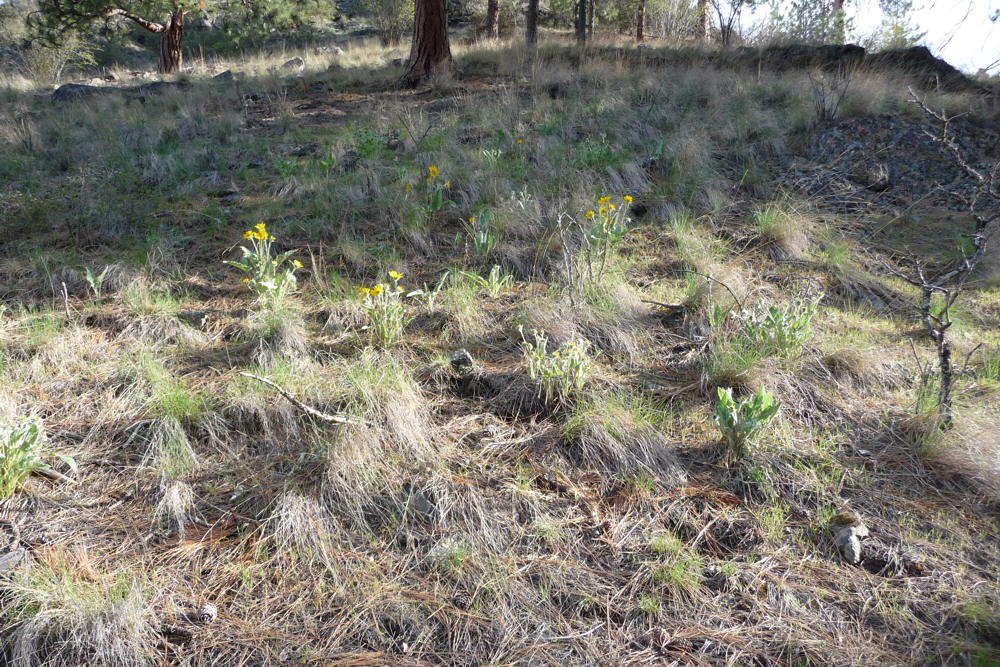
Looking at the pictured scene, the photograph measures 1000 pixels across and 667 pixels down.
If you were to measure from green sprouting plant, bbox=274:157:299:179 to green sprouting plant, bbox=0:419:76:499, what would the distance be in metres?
3.53

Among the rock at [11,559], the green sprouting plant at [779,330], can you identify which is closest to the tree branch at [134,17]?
the rock at [11,559]

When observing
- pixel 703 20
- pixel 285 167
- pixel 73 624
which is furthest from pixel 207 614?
pixel 703 20

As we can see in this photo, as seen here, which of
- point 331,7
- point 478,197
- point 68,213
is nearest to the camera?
point 68,213

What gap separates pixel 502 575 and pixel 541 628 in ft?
0.75

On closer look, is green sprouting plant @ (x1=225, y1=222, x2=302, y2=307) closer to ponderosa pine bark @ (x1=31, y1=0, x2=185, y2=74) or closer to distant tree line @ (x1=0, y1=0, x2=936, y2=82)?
distant tree line @ (x1=0, y1=0, x2=936, y2=82)

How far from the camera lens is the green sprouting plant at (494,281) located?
3.74 m

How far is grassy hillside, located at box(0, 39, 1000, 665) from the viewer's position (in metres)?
2.00

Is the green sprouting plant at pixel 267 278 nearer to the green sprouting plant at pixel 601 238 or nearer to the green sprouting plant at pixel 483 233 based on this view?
the green sprouting plant at pixel 483 233

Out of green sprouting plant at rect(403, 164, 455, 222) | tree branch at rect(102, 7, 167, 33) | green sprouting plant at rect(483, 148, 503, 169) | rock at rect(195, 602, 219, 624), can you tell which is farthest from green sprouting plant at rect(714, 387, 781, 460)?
tree branch at rect(102, 7, 167, 33)

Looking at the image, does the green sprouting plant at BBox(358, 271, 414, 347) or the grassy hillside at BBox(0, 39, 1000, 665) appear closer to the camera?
the grassy hillside at BBox(0, 39, 1000, 665)

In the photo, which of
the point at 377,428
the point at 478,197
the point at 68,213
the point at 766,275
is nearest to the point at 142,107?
the point at 68,213

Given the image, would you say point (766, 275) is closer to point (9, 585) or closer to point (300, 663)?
point (300, 663)

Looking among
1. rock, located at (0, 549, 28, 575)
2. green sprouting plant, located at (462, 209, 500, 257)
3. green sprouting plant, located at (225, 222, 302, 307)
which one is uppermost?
green sprouting plant, located at (462, 209, 500, 257)

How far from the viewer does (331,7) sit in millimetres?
17562
